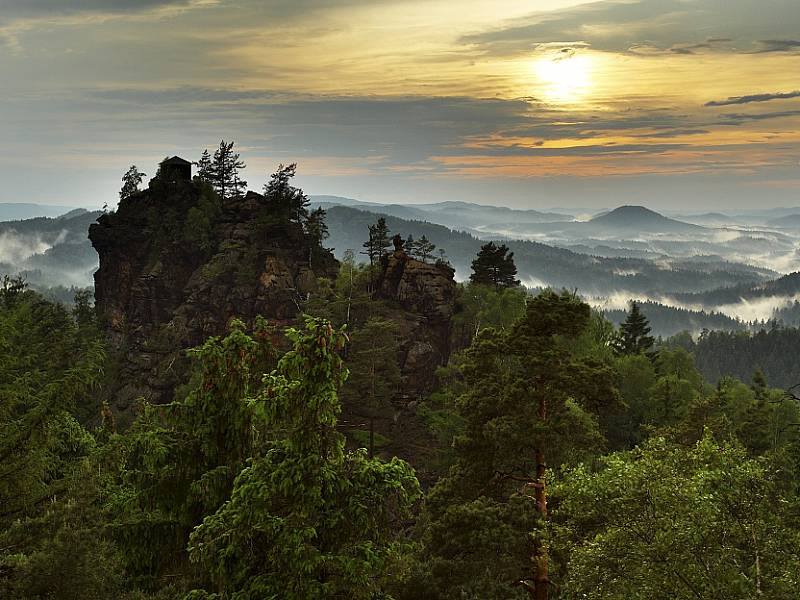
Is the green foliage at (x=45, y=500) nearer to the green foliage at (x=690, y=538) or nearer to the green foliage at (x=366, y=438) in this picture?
the green foliage at (x=690, y=538)

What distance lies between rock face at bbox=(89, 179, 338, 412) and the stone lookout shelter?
50.4 inches

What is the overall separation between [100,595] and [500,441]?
491 inches

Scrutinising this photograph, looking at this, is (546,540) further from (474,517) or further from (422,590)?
(422,590)

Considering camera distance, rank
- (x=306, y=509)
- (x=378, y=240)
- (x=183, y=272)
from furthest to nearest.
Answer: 1. (x=183, y=272)
2. (x=378, y=240)
3. (x=306, y=509)

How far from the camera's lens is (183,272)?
237ft

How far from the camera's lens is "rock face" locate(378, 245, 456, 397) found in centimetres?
5638

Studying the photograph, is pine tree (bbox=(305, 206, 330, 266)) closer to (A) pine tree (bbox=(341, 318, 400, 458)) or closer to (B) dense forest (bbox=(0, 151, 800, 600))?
(A) pine tree (bbox=(341, 318, 400, 458))

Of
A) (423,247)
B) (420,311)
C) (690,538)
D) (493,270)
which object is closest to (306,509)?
(690,538)

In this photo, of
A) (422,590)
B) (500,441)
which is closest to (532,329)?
(500,441)

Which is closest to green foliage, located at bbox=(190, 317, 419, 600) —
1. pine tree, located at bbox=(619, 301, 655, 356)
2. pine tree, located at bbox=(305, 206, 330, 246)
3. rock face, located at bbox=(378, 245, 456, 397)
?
rock face, located at bbox=(378, 245, 456, 397)

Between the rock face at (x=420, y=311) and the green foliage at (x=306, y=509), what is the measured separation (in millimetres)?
43534

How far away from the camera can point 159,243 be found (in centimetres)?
7294

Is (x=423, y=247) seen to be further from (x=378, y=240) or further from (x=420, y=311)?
(x=420, y=311)

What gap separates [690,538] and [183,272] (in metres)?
69.1
